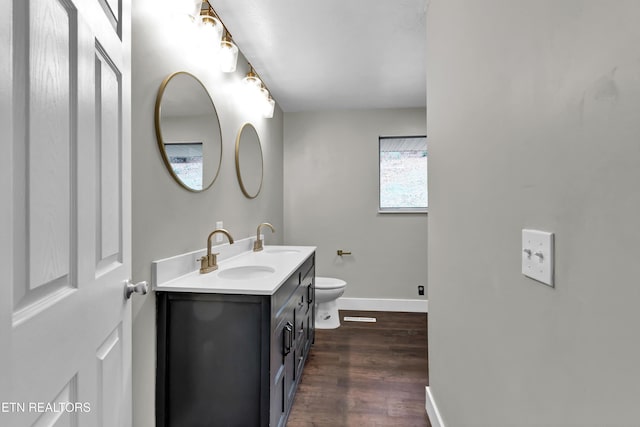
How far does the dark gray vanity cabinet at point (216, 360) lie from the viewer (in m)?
1.40

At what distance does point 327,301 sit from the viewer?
10.1ft

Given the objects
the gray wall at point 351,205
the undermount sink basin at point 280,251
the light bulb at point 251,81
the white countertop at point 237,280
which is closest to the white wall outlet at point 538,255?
the white countertop at point 237,280

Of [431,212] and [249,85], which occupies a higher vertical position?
[249,85]

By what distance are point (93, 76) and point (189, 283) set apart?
1.00 meters

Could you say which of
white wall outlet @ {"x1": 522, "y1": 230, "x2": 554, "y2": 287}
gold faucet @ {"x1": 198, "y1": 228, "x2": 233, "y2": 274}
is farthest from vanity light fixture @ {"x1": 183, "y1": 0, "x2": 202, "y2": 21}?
white wall outlet @ {"x1": 522, "y1": 230, "x2": 554, "y2": 287}

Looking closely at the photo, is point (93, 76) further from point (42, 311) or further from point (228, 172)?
point (228, 172)

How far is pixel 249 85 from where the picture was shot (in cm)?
246

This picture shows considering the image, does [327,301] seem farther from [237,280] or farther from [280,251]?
[237,280]

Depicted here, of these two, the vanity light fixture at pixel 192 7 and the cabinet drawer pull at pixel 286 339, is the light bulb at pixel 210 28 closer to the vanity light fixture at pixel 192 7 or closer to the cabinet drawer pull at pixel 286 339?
the vanity light fixture at pixel 192 7

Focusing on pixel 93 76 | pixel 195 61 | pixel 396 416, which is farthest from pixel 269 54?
pixel 396 416

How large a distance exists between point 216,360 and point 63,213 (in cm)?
102

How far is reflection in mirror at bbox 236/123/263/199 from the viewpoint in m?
2.48

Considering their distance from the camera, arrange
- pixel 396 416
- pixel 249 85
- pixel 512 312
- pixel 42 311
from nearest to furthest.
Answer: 1. pixel 42 311
2. pixel 512 312
3. pixel 396 416
4. pixel 249 85

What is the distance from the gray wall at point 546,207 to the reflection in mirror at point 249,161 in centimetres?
162
